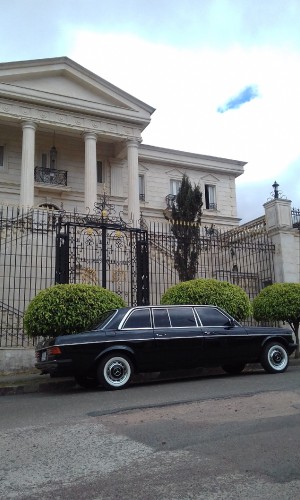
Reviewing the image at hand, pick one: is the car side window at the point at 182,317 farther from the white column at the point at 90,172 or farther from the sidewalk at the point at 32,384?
the white column at the point at 90,172

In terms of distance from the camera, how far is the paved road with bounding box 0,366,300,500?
376cm

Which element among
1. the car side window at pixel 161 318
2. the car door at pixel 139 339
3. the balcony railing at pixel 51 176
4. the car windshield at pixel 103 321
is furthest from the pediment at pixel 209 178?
the car door at pixel 139 339

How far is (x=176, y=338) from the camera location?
355 inches

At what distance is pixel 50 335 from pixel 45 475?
650 centimetres

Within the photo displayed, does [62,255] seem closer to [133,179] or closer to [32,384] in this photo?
[32,384]

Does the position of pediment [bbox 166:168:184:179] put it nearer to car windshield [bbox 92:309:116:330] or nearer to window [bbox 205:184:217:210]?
window [bbox 205:184:217:210]

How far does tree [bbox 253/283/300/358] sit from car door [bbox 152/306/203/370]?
4.41 meters

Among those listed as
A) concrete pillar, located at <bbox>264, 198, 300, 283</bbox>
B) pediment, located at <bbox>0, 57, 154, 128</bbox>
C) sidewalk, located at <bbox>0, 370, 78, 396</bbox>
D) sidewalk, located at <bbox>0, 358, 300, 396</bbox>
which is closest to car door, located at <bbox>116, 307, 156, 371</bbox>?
sidewalk, located at <bbox>0, 358, 300, 396</bbox>

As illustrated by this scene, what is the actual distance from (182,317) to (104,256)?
14.7ft

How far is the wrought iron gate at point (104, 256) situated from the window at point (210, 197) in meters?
20.9

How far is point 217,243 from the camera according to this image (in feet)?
52.2

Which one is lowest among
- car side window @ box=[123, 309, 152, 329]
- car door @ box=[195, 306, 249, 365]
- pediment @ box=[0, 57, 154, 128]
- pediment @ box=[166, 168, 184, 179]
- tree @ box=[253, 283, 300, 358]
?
car door @ box=[195, 306, 249, 365]

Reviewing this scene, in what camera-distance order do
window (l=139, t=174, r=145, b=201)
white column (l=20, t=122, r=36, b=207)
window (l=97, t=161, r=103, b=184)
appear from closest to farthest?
white column (l=20, t=122, r=36, b=207), window (l=97, t=161, r=103, b=184), window (l=139, t=174, r=145, b=201)

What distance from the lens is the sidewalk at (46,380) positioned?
9228mm
